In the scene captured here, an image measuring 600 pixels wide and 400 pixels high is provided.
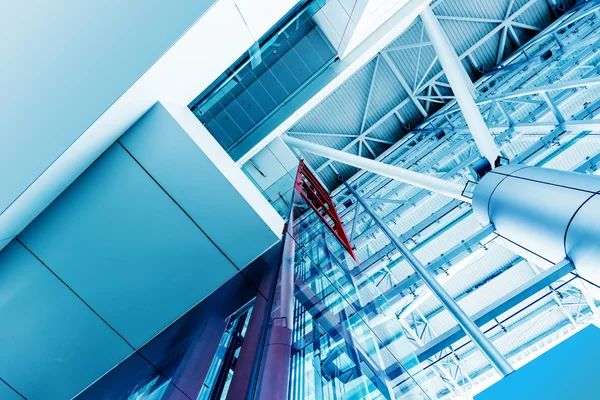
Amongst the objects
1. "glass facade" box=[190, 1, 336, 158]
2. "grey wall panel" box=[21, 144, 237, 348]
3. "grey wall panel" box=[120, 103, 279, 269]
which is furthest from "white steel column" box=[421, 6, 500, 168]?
"grey wall panel" box=[21, 144, 237, 348]

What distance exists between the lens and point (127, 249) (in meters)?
5.87

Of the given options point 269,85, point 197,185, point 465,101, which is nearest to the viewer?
point 197,185

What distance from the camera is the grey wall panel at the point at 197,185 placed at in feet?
18.1

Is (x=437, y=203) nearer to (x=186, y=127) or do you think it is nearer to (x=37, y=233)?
(x=186, y=127)

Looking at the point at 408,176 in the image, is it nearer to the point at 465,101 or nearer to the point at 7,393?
the point at 465,101

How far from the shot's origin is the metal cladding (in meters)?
3.50

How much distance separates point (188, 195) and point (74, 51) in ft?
7.70

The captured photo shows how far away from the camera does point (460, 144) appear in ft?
52.3

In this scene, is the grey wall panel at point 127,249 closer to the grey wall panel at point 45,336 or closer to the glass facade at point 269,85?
the grey wall panel at point 45,336

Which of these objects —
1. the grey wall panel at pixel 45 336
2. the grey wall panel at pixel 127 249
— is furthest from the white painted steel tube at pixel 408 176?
the grey wall panel at pixel 45 336

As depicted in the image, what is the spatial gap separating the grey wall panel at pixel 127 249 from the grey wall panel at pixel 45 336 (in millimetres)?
207

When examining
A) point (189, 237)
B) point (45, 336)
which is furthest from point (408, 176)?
point (45, 336)

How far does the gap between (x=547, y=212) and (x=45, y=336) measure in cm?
718

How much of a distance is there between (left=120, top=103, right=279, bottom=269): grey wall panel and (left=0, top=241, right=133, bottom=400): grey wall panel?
2.27 meters
